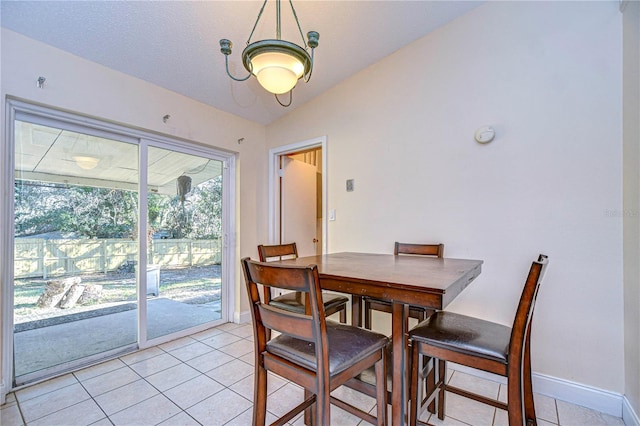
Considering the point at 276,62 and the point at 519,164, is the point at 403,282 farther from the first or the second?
the point at 519,164

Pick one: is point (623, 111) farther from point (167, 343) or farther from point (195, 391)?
point (167, 343)

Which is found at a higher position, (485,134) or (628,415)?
(485,134)

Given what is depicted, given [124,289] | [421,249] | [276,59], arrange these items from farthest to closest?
[124,289], [421,249], [276,59]

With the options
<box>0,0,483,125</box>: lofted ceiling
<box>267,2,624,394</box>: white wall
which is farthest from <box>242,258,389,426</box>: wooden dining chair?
<box>0,0,483,125</box>: lofted ceiling

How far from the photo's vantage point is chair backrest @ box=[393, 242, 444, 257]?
217 centimetres

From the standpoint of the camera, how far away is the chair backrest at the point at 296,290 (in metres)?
1.05

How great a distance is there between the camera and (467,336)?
1333 millimetres

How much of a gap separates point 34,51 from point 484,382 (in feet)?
12.8

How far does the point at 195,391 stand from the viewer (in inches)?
77.3

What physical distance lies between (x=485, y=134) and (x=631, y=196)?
2.90 feet

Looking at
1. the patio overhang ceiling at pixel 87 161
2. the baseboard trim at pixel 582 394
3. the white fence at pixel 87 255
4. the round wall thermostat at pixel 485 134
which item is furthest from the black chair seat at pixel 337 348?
the patio overhang ceiling at pixel 87 161

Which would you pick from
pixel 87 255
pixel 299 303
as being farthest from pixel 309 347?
pixel 87 255

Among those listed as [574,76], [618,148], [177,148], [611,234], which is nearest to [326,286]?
[611,234]

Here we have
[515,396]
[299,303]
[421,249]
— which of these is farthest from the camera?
[421,249]
